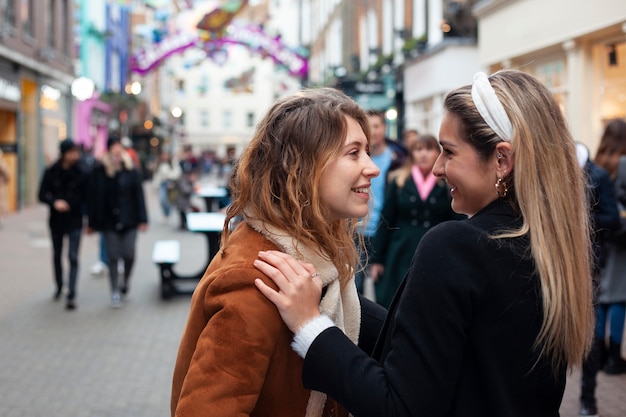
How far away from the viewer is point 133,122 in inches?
1980

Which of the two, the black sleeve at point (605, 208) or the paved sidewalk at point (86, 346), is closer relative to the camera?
the black sleeve at point (605, 208)

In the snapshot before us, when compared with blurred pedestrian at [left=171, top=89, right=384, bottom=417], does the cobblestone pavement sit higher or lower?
lower

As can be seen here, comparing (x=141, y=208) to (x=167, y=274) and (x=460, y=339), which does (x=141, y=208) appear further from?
(x=460, y=339)

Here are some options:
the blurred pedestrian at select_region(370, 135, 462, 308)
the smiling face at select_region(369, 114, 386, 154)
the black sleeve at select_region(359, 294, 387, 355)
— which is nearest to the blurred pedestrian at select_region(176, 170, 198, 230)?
the smiling face at select_region(369, 114, 386, 154)

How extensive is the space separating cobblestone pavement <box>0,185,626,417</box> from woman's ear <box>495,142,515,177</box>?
12.6 feet

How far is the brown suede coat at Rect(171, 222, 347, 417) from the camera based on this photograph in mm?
1700

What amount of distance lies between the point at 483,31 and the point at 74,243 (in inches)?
366

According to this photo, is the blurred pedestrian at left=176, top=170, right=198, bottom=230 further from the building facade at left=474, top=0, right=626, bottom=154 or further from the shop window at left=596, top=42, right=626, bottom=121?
the shop window at left=596, top=42, right=626, bottom=121

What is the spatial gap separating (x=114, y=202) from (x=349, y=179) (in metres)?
7.52

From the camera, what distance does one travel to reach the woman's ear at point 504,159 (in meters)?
1.74

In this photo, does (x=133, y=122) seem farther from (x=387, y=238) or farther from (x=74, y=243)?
(x=387, y=238)

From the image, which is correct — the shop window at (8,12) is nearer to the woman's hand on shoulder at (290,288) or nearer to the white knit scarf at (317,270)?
the white knit scarf at (317,270)

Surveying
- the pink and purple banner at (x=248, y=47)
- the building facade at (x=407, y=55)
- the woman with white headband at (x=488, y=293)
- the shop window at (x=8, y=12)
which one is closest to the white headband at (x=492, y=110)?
the woman with white headband at (x=488, y=293)

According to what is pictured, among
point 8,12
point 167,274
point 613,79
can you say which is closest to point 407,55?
point 613,79
